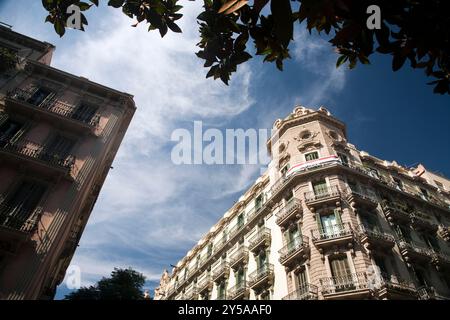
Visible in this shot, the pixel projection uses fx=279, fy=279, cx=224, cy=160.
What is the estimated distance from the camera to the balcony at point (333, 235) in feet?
58.6

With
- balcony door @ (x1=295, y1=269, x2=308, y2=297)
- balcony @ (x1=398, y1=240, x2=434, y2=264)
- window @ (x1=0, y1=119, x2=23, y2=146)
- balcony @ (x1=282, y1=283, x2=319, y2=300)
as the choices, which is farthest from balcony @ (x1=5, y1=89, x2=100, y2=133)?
balcony @ (x1=398, y1=240, x2=434, y2=264)

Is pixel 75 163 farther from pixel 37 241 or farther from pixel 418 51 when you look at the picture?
pixel 418 51

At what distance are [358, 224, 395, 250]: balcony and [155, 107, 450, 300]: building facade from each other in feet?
0.22

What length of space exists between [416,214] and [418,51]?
2648 centimetres

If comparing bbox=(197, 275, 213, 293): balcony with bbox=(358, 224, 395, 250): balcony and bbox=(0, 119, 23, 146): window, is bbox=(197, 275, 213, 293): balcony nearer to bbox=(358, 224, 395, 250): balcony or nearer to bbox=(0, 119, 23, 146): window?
bbox=(358, 224, 395, 250): balcony

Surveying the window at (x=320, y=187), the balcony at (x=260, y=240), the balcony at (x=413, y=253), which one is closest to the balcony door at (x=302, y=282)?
the balcony at (x=260, y=240)

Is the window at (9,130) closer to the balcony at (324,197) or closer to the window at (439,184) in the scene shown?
the balcony at (324,197)

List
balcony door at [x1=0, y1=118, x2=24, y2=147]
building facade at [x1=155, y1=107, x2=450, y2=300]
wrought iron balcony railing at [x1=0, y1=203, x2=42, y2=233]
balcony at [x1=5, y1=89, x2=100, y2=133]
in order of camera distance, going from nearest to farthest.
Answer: wrought iron balcony railing at [x1=0, y1=203, x2=42, y2=233] < balcony door at [x1=0, y1=118, x2=24, y2=147] < balcony at [x1=5, y1=89, x2=100, y2=133] < building facade at [x1=155, y1=107, x2=450, y2=300]

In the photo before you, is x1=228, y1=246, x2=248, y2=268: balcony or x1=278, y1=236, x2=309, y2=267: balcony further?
x1=228, y1=246, x2=248, y2=268: balcony

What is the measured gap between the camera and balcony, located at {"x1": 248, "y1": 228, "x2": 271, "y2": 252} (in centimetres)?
2292

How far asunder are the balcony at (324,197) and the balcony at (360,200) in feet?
3.01

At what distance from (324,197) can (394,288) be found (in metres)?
6.82

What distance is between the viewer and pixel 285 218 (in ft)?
70.9
